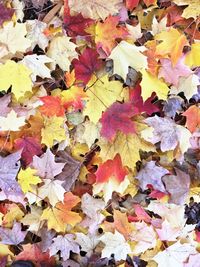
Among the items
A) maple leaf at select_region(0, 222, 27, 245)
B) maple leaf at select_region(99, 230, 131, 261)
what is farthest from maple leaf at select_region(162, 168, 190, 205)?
maple leaf at select_region(0, 222, 27, 245)

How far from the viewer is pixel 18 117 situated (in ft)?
4.49

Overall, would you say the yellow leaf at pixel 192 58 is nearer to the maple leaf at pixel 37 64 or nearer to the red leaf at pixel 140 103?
the red leaf at pixel 140 103

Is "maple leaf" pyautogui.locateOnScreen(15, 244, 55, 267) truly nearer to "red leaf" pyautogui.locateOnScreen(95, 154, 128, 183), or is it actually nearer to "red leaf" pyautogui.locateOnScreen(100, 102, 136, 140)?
"red leaf" pyautogui.locateOnScreen(95, 154, 128, 183)

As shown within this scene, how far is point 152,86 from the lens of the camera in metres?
1.36

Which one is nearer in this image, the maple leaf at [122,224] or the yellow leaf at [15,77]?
the yellow leaf at [15,77]

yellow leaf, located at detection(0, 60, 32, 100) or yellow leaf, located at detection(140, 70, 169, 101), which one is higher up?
yellow leaf, located at detection(0, 60, 32, 100)

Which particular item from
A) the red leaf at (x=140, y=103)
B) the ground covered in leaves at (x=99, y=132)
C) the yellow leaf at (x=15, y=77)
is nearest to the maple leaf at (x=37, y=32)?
the ground covered in leaves at (x=99, y=132)

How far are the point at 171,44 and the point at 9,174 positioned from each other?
729 millimetres

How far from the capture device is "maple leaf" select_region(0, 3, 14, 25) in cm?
138

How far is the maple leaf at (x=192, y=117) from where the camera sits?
1402 mm

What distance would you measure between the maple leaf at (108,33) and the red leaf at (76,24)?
0.04m

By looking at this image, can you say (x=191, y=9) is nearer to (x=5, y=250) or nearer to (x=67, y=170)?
(x=67, y=170)

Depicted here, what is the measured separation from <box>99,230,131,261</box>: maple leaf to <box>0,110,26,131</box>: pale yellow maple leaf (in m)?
0.51

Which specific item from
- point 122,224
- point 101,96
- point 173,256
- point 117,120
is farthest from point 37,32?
point 173,256
